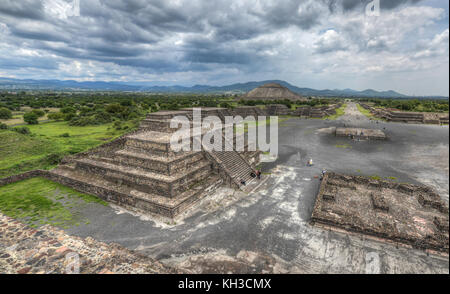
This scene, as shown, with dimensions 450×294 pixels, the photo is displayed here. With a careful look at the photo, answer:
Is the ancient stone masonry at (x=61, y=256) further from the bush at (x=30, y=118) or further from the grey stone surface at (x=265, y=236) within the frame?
the bush at (x=30, y=118)

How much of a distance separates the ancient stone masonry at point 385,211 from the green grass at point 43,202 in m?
13.8

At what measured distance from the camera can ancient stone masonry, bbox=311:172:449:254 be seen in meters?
9.51

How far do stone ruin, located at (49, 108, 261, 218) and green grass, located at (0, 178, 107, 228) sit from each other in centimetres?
74

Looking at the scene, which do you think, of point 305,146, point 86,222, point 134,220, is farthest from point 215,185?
point 305,146

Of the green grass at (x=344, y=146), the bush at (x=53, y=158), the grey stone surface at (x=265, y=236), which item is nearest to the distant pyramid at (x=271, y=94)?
the green grass at (x=344, y=146)

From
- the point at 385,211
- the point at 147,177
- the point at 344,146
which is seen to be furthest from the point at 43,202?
the point at 344,146

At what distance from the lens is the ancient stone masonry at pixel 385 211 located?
31.2 feet

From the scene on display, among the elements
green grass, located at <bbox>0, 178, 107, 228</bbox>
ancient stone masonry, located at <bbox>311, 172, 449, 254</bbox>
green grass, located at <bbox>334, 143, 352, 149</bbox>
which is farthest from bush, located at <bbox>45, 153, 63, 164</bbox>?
green grass, located at <bbox>334, 143, 352, 149</bbox>

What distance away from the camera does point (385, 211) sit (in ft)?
39.1

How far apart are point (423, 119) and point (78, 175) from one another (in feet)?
167

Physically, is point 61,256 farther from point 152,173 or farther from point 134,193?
point 152,173

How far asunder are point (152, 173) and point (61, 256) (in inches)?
261

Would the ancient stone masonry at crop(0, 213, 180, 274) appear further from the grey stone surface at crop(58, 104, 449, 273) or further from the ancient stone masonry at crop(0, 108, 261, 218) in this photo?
the ancient stone masonry at crop(0, 108, 261, 218)

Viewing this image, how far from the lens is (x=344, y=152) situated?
982 inches
